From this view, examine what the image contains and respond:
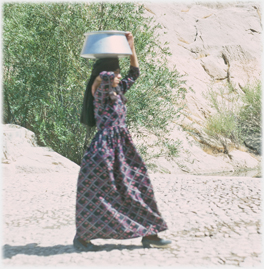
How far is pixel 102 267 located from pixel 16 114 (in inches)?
290

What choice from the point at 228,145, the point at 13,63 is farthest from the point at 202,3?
the point at 13,63

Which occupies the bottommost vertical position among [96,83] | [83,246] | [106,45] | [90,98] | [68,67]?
[83,246]

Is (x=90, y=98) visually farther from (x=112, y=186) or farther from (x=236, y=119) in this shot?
(x=236, y=119)

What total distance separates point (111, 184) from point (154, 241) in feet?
2.08

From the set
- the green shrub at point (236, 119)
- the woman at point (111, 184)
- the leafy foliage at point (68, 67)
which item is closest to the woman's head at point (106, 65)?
the woman at point (111, 184)

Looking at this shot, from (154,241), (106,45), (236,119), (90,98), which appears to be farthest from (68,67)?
(236,119)

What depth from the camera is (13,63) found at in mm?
9688

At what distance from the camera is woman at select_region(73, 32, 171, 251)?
328cm

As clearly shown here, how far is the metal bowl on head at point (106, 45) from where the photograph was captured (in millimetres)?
3271

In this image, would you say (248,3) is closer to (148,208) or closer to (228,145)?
(228,145)

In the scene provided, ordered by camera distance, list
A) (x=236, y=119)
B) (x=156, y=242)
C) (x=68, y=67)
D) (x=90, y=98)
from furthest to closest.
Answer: (x=236, y=119) → (x=68, y=67) → (x=90, y=98) → (x=156, y=242)

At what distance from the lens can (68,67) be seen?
342 inches

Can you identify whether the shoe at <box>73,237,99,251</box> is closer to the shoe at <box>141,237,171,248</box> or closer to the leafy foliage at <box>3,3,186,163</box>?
the shoe at <box>141,237,171,248</box>

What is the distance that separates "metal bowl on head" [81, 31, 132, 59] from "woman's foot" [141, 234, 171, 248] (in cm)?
159
